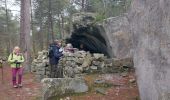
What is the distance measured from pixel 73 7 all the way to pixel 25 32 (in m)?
10.5

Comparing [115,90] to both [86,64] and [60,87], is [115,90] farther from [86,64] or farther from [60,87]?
[86,64]

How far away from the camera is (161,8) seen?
23.4ft

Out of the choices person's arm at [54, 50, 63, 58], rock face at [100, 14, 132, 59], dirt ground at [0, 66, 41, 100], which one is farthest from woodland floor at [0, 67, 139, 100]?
rock face at [100, 14, 132, 59]

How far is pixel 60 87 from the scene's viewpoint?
941 centimetres

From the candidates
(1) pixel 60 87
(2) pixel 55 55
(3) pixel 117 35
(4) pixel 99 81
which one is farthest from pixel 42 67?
(1) pixel 60 87

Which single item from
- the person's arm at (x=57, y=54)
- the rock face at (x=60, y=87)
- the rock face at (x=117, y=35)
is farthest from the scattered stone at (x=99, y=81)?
the rock face at (x=117, y=35)

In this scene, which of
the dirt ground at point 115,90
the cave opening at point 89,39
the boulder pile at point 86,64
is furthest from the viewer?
the cave opening at point 89,39

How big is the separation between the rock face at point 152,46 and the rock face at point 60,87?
221 cm

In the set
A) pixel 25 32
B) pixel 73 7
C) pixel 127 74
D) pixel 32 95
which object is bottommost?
pixel 32 95

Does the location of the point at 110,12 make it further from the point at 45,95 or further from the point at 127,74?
the point at 45,95

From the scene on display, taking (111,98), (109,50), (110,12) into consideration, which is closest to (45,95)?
(111,98)

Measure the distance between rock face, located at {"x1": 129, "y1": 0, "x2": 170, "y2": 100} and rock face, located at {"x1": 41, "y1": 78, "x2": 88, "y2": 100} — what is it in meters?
2.21

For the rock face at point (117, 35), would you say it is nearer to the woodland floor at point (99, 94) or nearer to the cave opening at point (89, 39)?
the cave opening at point (89, 39)

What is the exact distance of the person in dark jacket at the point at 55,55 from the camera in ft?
41.2
